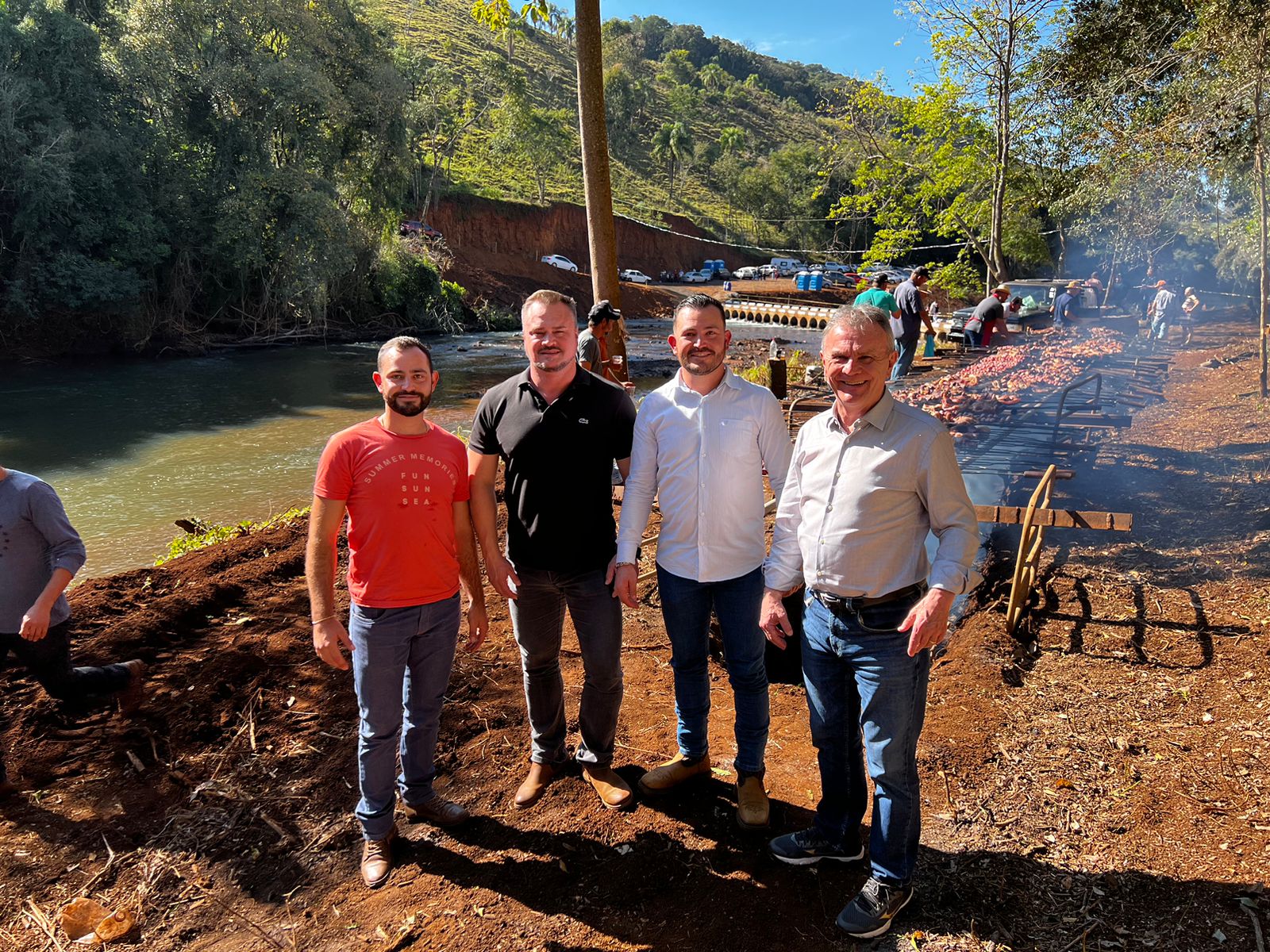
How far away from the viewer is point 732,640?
3.15 meters

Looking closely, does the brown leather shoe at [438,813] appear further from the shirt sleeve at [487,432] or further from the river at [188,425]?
the river at [188,425]

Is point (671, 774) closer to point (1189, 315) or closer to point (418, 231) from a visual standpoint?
point (1189, 315)

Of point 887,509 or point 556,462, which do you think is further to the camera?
point 556,462

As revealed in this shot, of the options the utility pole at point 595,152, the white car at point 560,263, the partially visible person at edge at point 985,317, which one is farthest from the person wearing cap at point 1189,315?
the white car at point 560,263

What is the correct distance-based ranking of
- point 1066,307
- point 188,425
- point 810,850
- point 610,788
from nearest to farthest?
point 810,850
point 610,788
point 188,425
point 1066,307

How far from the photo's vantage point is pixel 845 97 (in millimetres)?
18438

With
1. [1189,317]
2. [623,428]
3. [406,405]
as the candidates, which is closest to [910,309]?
[623,428]

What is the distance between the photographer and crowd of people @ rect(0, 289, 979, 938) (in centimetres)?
255

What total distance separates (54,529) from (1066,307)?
877 inches

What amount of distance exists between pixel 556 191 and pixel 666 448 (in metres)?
60.0

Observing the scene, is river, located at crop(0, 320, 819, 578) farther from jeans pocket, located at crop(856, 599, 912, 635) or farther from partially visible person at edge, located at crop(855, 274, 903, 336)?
jeans pocket, located at crop(856, 599, 912, 635)

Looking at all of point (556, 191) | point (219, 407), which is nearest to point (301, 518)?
point (219, 407)

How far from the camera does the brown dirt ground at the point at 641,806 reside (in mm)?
2760

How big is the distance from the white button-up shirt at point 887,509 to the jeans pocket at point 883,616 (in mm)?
51
